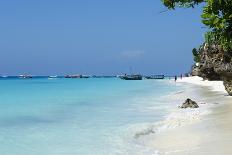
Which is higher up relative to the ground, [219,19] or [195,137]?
[219,19]

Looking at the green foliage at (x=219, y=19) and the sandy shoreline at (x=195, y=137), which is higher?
the green foliage at (x=219, y=19)

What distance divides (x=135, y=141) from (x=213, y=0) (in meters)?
5.86

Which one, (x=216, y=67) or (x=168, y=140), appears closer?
(x=168, y=140)

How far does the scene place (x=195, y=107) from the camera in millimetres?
26938

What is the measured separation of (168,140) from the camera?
14.9 meters

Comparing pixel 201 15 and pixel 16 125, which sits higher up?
pixel 201 15

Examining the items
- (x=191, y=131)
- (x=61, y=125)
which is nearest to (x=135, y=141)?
(x=191, y=131)

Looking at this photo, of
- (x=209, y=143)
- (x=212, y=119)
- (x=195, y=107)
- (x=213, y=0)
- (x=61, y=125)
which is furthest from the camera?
(x=195, y=107)

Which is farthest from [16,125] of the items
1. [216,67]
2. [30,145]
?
[216,67]

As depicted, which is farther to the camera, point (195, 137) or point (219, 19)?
point (195, 137)

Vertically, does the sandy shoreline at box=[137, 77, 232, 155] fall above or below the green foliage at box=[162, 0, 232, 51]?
below

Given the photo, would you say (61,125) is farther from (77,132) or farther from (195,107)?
(195,107)

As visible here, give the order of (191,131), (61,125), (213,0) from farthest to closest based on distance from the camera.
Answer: (61,125) → (191,131) → (213,0)

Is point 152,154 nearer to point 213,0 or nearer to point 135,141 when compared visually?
point 135,141
